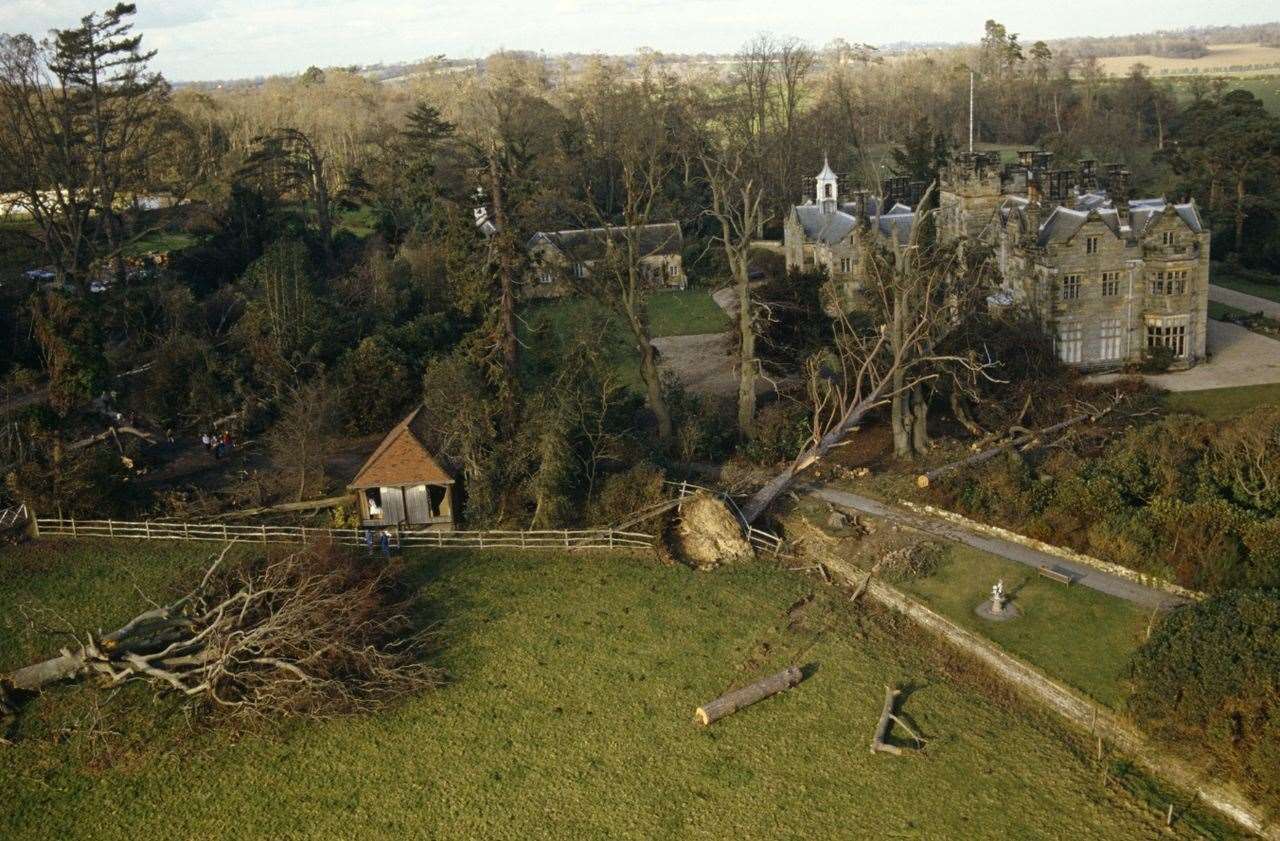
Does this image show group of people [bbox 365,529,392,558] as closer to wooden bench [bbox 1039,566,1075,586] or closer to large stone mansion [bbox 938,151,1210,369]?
wooden bench [bbox 1039,566,1075,586]

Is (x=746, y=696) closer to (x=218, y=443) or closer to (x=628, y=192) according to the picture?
(x=628, y=192)

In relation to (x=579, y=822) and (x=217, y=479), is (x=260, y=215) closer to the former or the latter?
(x=217, y=479)

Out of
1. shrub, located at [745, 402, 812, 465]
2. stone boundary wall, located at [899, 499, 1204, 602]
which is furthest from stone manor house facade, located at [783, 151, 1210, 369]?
stone boundary wall, located at [899, 499, 1204, 602]

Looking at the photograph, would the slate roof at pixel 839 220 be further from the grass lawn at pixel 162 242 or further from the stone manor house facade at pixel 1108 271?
the grass lawn at pixel 162 242

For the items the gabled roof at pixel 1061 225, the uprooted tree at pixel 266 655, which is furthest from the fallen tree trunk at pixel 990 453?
the uprooted tree at pixel 266 655

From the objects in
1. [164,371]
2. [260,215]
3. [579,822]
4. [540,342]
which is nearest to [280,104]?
[260,215]

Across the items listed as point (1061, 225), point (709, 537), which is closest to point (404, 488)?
point (709, 537)

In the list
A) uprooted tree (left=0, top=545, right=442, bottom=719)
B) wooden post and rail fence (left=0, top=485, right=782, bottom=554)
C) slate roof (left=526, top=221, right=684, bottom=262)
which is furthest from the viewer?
slate roof (left=526, top=221, right=684, bottom=262)
